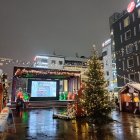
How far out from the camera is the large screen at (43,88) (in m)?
31.6

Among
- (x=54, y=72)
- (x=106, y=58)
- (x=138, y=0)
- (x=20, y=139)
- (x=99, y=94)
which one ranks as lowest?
(x=20, y=139)

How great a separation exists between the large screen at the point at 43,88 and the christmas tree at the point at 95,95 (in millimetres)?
17834

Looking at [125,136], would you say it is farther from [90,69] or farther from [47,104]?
[47,104]

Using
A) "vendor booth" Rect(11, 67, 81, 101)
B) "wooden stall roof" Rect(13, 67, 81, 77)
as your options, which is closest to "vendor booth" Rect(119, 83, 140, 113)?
"vendor booth" Rect(11, 67, 81, 101)

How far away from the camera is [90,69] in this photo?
1505 centimetres

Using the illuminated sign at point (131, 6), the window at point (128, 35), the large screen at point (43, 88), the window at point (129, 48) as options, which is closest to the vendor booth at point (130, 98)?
the large screen at point (43, 88)

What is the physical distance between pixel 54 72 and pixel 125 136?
2382 centimetres

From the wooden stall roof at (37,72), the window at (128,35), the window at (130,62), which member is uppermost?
the window at (128,35)

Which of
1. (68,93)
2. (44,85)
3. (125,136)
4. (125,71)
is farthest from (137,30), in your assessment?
(125,136)

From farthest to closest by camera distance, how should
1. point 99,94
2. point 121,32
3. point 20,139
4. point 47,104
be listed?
1. point 121,32
2. point 47,104
3. point 99,94
4. point 20,139

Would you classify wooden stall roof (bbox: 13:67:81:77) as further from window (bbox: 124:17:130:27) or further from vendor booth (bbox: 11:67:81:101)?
window (bbox: 124:17:130:27)

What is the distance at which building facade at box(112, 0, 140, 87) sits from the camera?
39656mm

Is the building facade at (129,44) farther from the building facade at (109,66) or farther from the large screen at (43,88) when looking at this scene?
the building facade at (109,66)

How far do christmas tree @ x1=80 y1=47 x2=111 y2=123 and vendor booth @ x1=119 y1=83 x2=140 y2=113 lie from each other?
607 cm
